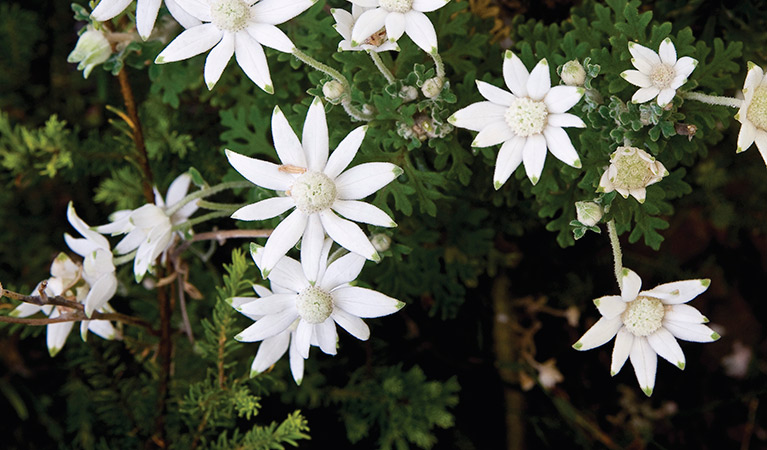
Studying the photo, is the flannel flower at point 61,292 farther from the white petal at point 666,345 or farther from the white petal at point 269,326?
the white petal at point 666,345

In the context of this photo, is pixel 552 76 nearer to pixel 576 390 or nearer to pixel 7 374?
pixel 576 390

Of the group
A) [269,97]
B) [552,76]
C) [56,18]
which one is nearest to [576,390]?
[552,76]

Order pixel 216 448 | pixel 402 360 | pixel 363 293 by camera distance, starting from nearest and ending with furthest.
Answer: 1. pixel 363 293
2. pixel 216 448
3. pixel 402 360

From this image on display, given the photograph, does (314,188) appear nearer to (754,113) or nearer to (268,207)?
(268,207)

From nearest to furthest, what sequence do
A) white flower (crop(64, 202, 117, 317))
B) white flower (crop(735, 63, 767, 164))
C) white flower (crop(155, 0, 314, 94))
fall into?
1. white flower (crop(735, 63, 767, 164))
2. white flower (crop(155, 0, 314, 94))
3. white flower (crop(64, 202, 117, 317))

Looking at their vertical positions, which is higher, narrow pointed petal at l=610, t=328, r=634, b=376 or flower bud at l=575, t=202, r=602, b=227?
flower bud at l=575, t=202, r=602, b=227

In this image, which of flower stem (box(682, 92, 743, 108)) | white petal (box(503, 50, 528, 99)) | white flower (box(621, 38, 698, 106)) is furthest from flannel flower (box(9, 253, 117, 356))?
flower stem (box(682, 92, 743, 108))

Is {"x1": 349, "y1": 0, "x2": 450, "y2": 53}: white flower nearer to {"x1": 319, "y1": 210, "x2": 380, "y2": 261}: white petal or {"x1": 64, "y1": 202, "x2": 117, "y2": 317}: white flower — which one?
{"x1": 319, "y1": 210, "x2": 380, "y2": 261}: white petal
